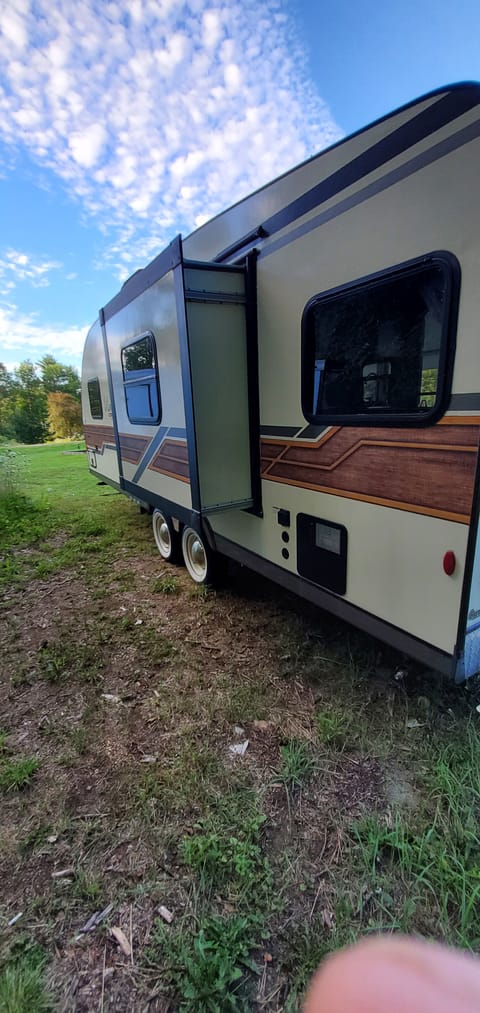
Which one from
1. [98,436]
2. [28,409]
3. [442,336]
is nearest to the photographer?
[442,336]

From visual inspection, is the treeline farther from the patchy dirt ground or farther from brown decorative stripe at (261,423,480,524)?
brown decorative stripe at (261,423,480,524)

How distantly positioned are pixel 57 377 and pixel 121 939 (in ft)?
165

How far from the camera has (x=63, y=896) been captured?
69.5 inches

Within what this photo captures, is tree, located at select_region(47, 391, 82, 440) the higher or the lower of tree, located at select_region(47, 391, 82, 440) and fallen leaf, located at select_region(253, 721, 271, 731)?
the higher

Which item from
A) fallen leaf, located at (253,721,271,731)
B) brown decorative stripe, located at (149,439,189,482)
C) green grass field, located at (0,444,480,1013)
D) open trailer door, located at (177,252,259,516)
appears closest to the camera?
green grass field, located at (0,444,480,1013)

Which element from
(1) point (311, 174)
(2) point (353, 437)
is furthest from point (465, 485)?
(1) point (311, 174)

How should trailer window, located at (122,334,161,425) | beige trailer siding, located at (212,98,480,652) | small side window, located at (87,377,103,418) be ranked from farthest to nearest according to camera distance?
small side window, located at (87,377,103,418) → trailer window, located at (122,334,161,425) → beige trailer siding, located at (212,98,480,652)

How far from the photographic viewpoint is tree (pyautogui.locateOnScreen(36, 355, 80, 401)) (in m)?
44.8

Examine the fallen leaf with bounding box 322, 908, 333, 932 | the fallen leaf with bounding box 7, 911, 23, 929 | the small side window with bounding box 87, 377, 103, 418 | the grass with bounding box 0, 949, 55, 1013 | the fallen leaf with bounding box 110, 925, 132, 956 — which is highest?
the small side window with bounding box 87, 377, 103, 418

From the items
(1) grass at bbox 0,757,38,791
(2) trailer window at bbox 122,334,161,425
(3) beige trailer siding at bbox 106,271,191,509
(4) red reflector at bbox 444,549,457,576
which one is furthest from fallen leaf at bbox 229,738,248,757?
(2) trailer window at bbox 122,334,161,425

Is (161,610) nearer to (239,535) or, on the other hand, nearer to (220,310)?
(239,535)

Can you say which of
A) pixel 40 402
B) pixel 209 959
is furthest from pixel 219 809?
pixel 40 402

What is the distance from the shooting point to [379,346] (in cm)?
232

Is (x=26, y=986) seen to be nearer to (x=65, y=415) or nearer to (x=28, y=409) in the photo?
(x=65, y=415)
